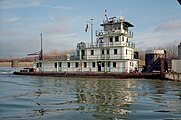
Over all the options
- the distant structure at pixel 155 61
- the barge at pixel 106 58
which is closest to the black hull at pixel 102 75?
the barge at pixel 106 58

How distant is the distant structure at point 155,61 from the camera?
36.5 meters

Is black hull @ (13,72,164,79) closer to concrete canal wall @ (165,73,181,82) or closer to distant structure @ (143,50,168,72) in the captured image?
concrete canal wall @ (165,73,181,82)

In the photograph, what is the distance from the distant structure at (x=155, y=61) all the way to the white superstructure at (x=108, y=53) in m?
1.94

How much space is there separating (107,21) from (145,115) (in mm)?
29953

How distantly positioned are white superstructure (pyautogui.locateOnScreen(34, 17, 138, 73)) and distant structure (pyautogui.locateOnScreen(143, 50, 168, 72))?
1.94 metres

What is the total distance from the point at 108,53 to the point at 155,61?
22.7 feet

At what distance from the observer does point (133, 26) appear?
4125 centimetres

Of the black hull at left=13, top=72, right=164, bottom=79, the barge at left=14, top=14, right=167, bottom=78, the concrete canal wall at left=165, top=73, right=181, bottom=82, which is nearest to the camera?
the concrete canal wall at left=165, top=73, right=181, bottom=82

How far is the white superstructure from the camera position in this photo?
120 feet

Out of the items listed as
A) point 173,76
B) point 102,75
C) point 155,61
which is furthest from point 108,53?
point 173,76

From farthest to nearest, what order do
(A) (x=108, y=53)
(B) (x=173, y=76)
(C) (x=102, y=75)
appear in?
(A) (x=108, y=53) → (C) (x=102, y=75) → (B) (x=173, y=76)

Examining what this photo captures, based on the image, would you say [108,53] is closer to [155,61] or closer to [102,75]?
[102,75]

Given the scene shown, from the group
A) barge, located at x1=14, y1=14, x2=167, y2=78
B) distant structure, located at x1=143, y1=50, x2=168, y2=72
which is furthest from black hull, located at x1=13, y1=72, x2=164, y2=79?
distant structure, located at x1=143, y1=50, x2=168, y2=72

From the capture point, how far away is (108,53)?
37.7 metres
